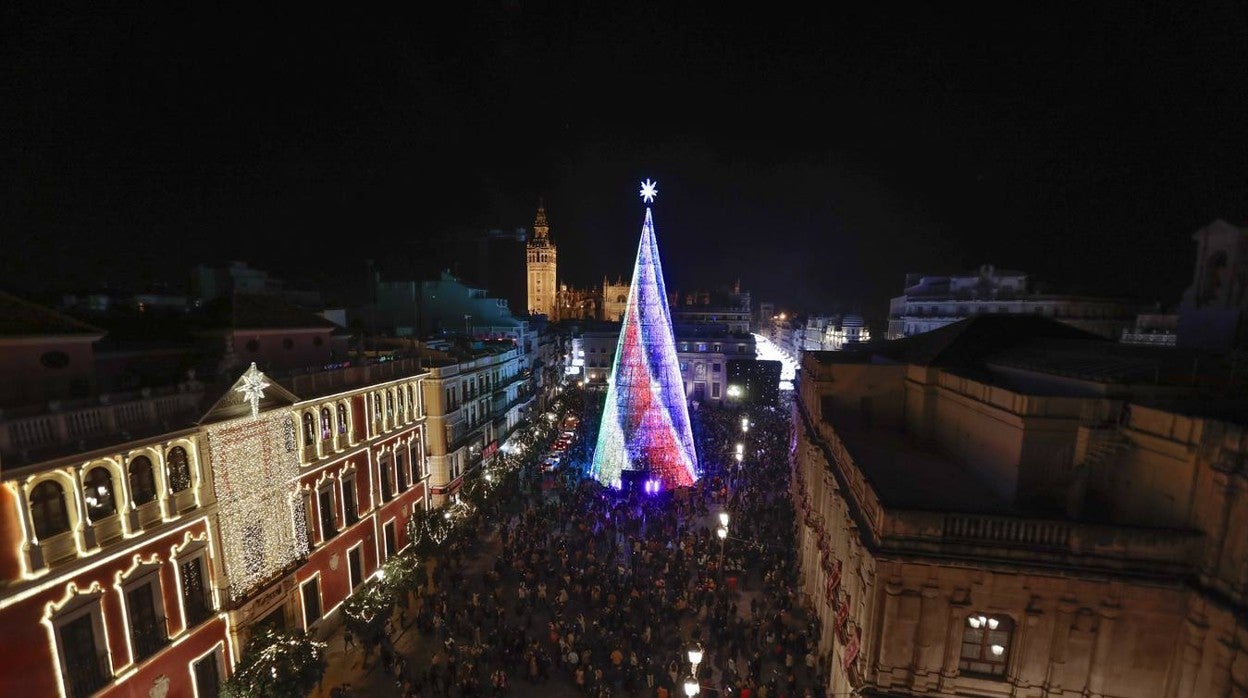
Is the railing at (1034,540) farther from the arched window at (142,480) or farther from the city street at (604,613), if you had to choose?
the arched window at (142,480)

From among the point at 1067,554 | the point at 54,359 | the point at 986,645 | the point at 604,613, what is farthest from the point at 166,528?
the point at 1067,554

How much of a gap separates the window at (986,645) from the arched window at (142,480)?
58.3ft

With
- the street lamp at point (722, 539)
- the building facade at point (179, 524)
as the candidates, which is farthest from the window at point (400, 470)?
the street lamp at point (722, 539)

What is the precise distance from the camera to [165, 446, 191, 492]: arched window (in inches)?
468

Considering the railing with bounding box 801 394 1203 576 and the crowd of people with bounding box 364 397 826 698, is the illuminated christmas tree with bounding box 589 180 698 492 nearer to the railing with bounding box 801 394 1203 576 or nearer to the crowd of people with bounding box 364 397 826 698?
the crowd of people with bounding box 364 397 826 698

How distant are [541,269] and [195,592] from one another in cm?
9953

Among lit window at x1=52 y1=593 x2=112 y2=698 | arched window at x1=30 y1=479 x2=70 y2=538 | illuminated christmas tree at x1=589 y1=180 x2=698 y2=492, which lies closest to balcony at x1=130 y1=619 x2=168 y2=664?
lit window at x1=52 y1=593 x2=112 y2=698

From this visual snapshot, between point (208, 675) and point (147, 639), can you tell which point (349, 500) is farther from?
point (147, 639)

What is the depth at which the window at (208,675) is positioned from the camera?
41.1 feet

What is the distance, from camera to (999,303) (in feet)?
138

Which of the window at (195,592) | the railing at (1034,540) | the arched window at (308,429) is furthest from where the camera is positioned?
the arched window at (308,429)

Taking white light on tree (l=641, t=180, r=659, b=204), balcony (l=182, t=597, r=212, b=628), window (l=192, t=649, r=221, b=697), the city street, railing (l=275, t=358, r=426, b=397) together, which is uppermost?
white light on tree (l=641, t=180, r=659, b=204)

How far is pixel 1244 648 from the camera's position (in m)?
7.48

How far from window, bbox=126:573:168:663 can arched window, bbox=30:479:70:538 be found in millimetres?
2098
